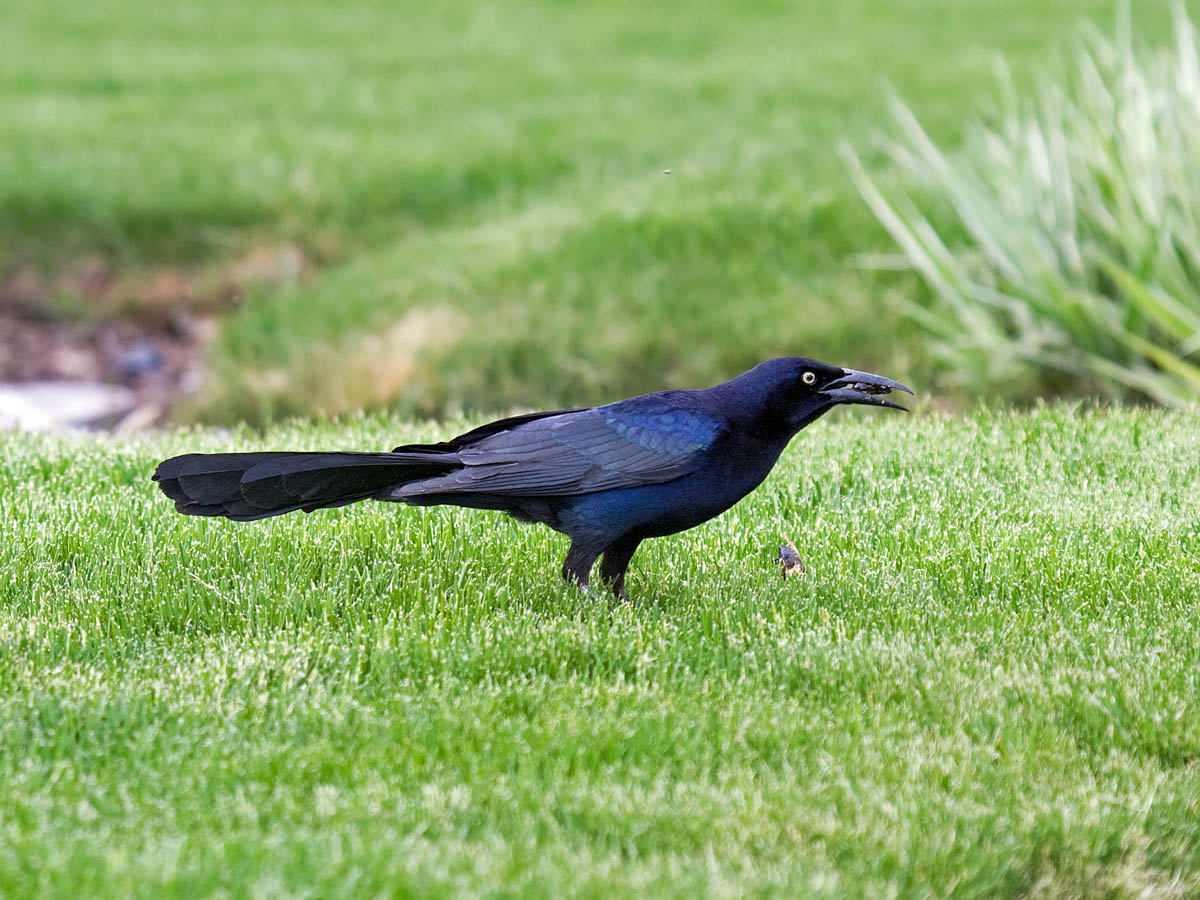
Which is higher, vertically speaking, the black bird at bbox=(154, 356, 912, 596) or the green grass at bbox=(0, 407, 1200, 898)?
the black bird at bbox=(154, 356, 912, 596)

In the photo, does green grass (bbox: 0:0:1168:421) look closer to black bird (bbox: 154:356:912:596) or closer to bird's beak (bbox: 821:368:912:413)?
bird's beak (bbox: 821:368:912:413)

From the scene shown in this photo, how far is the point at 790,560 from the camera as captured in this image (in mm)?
4500

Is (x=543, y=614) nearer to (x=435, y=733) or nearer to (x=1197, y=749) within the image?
(x=435, y=733)

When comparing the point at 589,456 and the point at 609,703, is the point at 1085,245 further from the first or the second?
the point at 609,703

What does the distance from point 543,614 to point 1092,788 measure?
1528mm

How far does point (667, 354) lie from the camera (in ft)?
29.2

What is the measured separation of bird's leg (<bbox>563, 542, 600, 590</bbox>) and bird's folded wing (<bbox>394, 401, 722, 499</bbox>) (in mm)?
180

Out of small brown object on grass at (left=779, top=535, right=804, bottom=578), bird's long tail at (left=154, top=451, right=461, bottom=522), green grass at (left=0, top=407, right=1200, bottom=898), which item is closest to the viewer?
green grass at (left=0, top=407, right=1200, bottom=898)

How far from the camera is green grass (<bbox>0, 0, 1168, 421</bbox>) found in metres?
8.92

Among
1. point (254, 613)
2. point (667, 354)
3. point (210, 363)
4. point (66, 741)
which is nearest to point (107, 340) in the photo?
point (210, 363)

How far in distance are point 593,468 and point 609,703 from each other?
0.76m

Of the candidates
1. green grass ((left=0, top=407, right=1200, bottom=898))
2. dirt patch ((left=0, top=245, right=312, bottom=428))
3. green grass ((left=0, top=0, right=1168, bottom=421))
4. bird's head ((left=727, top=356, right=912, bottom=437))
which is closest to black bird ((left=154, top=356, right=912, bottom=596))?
bird's head ((left=727, top=356, right=912, bottom=437))

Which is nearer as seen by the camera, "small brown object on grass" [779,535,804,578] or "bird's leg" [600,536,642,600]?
"bird's leg" [600,536,642,600]

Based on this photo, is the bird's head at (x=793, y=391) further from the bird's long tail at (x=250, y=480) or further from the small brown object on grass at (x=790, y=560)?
the bird's long tail at (x=250, y=480)
